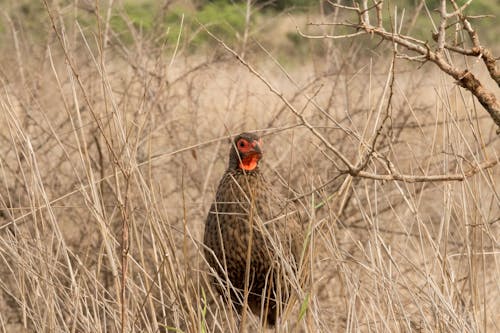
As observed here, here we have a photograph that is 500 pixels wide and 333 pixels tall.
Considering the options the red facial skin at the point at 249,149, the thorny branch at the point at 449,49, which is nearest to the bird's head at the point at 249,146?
the red facial skin at the point at 249,149

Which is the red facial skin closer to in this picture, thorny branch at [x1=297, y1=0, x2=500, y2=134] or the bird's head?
the bird's head

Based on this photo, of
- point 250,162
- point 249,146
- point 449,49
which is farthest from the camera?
point 250,162

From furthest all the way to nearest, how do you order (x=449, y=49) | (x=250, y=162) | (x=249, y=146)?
1. (x=250, y=162)
2. (x=249, y=146)
3. (x=449, y=49)

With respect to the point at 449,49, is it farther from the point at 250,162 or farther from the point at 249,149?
the point at 250,162

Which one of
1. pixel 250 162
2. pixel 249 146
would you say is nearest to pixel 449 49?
pixel 249 146

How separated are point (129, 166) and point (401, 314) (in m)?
0.83

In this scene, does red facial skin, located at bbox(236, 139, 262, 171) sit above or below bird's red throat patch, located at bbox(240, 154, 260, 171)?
above

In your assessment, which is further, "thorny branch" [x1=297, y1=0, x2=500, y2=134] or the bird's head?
the bird's head

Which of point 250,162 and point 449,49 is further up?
point 449,49

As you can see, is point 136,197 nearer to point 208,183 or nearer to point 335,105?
point 208,183

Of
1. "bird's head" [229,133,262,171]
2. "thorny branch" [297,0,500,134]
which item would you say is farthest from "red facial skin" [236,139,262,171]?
"thorny branch" [297,0,500,134]

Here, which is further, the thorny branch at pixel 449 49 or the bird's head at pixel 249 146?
the bird's head at pixel 249 146

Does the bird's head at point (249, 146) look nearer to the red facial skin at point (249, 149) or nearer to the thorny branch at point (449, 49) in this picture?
the red facial skin at point (249, 149)

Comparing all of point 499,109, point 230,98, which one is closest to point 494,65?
point 499,109
